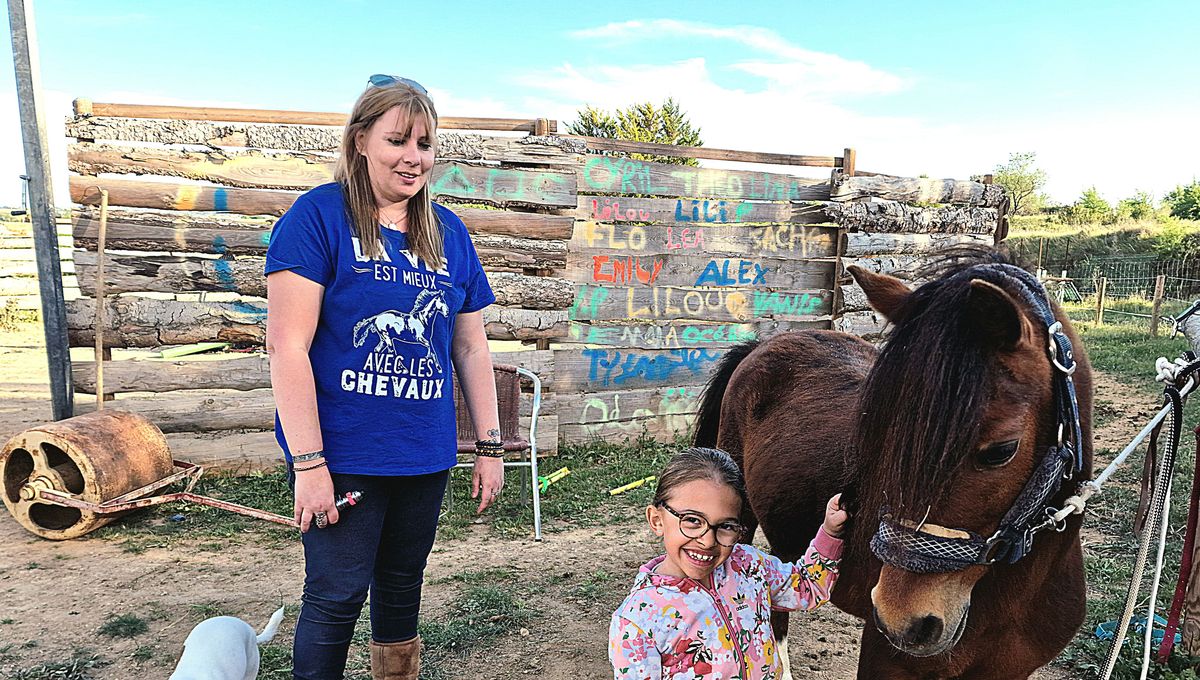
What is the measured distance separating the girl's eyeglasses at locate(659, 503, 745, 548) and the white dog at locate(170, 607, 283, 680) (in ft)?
4.44

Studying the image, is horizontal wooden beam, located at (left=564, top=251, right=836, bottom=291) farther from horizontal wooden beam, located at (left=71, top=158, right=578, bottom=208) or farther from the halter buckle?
the halter buckle

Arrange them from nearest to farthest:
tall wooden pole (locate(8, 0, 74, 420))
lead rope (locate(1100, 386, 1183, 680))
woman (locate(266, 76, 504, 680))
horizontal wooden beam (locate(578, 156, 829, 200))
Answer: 1. woman (locate(266, 76, 504, 680))
2. lead rope (locate(1100, 386, 1183, 680))
3. tall wooden pole (locate(8, 0, 74, 420))
4. horizontal wooden beam (locate(578, 156, 829, 200))

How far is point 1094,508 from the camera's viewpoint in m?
5.18

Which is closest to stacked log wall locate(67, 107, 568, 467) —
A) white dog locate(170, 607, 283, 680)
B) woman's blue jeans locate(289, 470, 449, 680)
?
white dog locate(170, 607, 283, 680)

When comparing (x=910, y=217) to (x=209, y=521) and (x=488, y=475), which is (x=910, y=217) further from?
(x=209, y=521)

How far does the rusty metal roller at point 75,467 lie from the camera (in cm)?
449

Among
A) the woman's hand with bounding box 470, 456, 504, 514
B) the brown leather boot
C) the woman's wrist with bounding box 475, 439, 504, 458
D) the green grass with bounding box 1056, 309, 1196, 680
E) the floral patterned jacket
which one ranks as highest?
the woman's wrist with bounding box 475, 439, 504, 458

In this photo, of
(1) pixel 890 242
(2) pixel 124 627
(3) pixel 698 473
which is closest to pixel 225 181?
(2) pixel 124 627

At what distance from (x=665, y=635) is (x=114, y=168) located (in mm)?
6171

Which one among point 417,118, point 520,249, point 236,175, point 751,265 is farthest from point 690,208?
point 417,118

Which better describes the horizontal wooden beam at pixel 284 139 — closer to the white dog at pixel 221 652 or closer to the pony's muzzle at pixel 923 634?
the white dog at pixel 221 652

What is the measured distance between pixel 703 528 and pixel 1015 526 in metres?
0.70

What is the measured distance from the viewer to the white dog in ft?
6.40

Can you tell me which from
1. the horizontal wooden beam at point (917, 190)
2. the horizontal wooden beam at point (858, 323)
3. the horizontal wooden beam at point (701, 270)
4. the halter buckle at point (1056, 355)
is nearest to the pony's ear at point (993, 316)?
the halter buckle at point (1056, 355)
